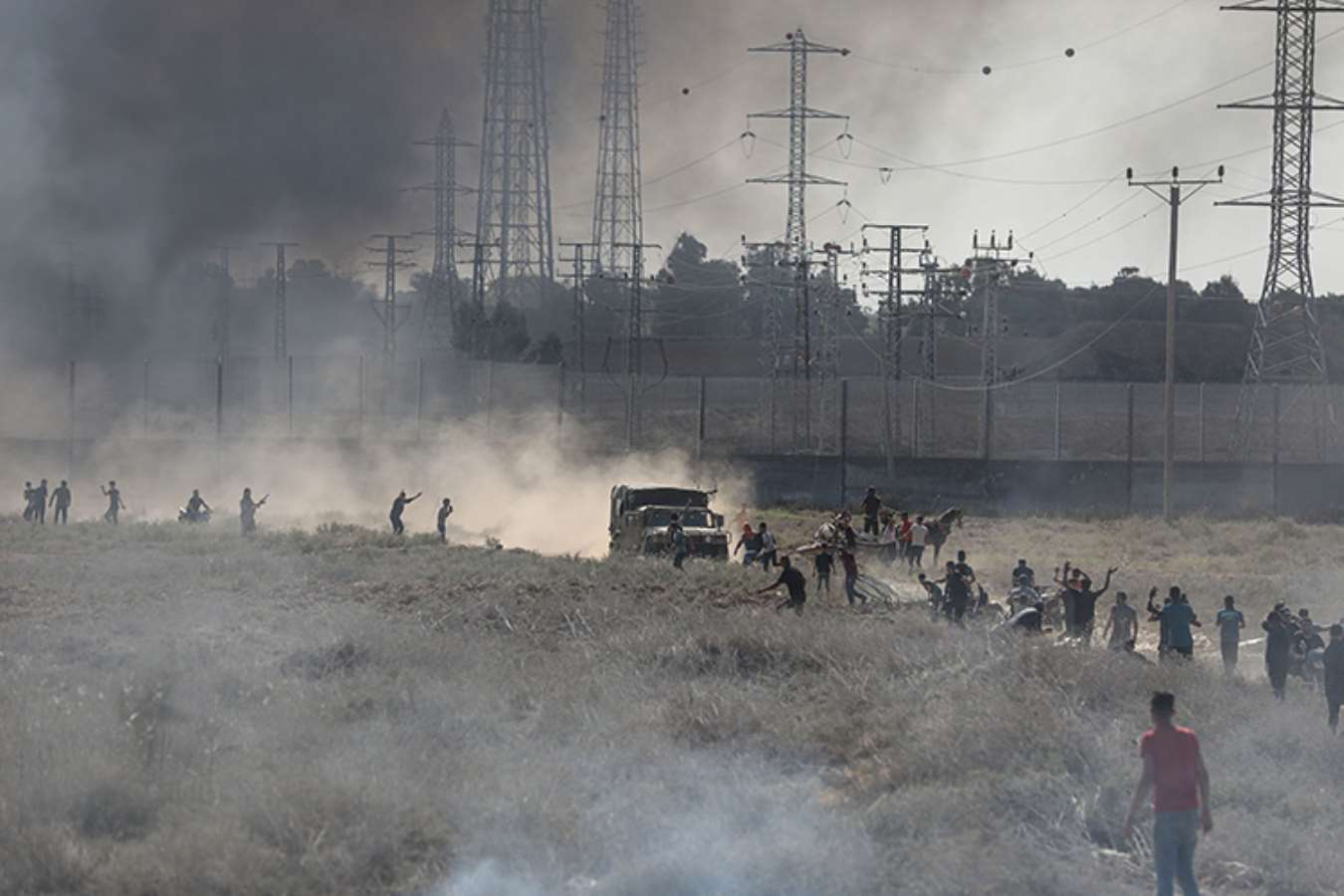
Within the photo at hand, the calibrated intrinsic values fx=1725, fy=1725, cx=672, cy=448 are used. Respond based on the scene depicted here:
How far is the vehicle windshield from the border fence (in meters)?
22.0

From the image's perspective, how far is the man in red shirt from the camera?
37.1 feet

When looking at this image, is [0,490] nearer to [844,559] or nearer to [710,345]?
[844,559]

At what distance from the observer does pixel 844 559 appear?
88.8 ft

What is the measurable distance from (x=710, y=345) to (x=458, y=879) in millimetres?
101549

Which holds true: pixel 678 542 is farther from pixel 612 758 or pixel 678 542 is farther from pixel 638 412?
pixel 638 412

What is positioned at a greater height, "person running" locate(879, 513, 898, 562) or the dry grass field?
"person running" locate(879, 513, 898, 562)

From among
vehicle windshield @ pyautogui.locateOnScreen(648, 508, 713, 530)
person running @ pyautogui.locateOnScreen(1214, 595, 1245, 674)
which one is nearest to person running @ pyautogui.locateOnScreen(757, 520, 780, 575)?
vehicle windshield @ pyautogui.locateOnScreen(648, 508, 713, 530)

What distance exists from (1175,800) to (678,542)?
23.1 metres

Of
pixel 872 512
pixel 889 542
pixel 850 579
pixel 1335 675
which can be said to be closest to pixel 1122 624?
pixel 1335 675

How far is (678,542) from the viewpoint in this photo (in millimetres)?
34188

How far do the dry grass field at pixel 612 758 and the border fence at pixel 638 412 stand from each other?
1556 inches

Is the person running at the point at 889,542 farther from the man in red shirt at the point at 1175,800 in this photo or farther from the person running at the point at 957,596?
the man in red shirt at the point at 1175,800

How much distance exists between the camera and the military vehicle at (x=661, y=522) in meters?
36.4

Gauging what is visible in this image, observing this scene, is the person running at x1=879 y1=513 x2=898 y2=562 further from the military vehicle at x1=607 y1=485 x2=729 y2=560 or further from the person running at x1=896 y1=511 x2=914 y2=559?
the military vehicle at x1=607 y1=485 x2=729 y2=560
